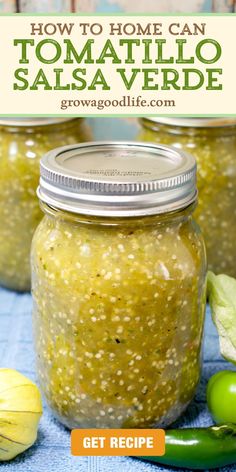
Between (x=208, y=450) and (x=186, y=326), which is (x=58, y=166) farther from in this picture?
(x=208, y=450)

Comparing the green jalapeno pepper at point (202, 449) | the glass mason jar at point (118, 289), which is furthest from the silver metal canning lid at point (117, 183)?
the green jalapeno pepper at point (202, 449)

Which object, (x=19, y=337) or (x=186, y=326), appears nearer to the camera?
(x=186, y=326)

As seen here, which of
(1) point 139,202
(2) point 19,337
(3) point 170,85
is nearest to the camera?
(1) point 139,202

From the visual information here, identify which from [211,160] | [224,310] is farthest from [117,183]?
[211,160]

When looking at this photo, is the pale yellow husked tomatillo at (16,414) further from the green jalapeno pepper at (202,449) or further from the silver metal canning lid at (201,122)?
the silver metal canning lid at (201,122)

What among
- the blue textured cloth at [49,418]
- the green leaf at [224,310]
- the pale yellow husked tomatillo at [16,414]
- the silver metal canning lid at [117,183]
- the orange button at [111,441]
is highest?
the silver metal canning lid at [117,183]

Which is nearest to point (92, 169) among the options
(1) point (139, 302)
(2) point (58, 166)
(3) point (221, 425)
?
(2) point (58, 166)
